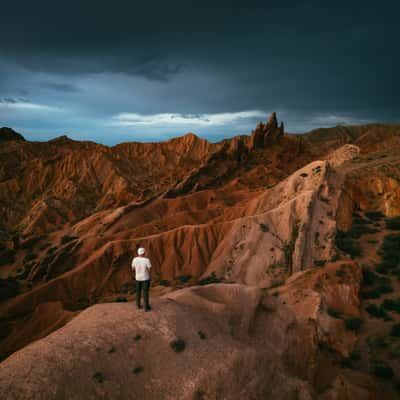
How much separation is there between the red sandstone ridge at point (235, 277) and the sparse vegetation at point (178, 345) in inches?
7.0

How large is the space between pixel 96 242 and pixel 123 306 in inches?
828

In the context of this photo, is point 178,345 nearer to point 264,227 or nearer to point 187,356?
point 187,356

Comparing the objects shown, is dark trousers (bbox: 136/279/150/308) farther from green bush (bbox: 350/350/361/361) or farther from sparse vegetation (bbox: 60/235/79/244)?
sparse vegetation (bbox: 60/235/79/244)

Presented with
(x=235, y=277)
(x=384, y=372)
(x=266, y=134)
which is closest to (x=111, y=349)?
(x=384, y=372)

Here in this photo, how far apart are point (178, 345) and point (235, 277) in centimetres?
1711

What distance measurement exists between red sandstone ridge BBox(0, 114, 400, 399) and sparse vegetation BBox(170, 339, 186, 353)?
179 mm

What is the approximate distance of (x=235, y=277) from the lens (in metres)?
25.7

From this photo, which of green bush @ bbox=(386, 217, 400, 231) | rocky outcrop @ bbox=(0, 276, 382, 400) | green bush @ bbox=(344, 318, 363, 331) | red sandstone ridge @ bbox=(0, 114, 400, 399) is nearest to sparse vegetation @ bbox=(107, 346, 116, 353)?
rocky outcrop @ bbox=(0, 276, 382, 400)

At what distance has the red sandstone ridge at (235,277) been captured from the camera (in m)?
9.22

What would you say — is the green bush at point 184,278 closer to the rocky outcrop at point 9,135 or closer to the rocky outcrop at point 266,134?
the rocky outcrop at point 266,134

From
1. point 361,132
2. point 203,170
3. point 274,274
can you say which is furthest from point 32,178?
point 361,132

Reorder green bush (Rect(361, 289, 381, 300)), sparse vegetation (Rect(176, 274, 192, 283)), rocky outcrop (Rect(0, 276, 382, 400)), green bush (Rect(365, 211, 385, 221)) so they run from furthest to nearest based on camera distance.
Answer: green bush (Rect(365, 211, 385, 221))
sparse vegetation (Rect(176, 274, 192, 283))
green bush (Rect(361, 289, 381, 300))
rocky outcrop (Rect(0, 276, 382, 400))

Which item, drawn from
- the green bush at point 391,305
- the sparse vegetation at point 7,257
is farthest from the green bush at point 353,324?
the sparse vegetation at point 7,257

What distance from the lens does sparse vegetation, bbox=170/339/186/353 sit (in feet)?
29.4
